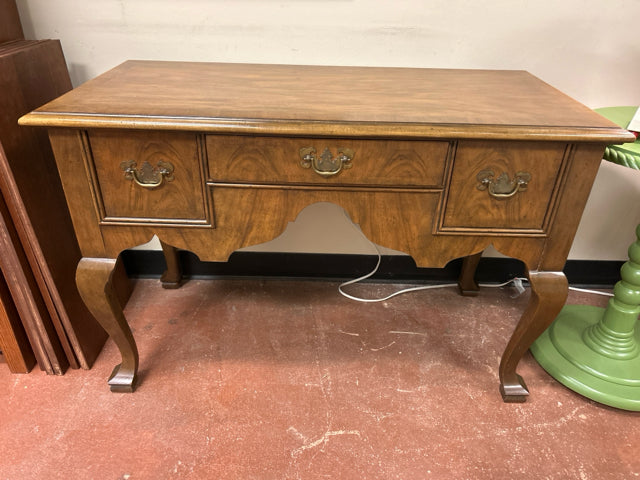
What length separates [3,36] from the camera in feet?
4.30

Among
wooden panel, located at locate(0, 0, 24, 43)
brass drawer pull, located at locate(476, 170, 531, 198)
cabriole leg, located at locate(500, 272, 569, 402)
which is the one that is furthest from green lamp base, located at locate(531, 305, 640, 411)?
wooden panel, located at locate(0, 0, 24, 43)

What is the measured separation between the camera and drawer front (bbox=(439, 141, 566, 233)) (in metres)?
1.00

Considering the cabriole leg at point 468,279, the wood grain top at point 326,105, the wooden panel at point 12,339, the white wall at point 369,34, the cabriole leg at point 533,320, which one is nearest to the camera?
the wood grain top at point 326,105

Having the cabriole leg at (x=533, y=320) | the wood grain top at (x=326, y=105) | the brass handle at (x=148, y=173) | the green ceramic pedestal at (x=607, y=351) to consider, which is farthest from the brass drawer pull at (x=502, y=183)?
the brass handle at (x=148, y=173)

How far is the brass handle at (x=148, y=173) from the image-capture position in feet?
3.39

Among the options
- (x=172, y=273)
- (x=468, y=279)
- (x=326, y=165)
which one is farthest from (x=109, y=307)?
(x=468, y=279)

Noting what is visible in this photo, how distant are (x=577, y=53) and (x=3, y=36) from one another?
5.72 ft

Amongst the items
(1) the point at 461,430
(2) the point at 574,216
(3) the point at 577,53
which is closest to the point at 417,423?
(1) the point at 461,430

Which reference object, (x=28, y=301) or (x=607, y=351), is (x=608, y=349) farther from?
(x=28, y=301)

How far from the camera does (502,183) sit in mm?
1041

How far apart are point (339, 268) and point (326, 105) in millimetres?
916

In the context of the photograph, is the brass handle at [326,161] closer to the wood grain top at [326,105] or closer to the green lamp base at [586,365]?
the wood grain top at [326,105]

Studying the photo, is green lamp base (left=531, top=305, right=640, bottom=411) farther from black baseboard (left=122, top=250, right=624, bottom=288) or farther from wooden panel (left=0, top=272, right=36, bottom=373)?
wooden panel (left=0, top=272, right=36, bottom=373)

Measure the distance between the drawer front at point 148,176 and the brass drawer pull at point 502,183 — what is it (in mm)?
641
